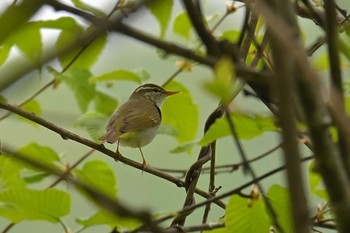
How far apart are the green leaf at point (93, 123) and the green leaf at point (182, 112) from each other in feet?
0.76

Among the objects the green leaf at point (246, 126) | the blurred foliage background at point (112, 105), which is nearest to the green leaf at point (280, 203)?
the blurred foliage background at point (112, 105)

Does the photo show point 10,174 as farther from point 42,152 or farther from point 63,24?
point 63,24

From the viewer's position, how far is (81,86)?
191cm

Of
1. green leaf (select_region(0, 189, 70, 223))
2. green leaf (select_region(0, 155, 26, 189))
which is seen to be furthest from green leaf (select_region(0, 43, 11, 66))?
green leaf (select_region(0, 189, 70, 223))

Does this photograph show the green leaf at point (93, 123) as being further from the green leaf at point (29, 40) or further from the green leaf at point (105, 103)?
the green leaf at point (29, 40)

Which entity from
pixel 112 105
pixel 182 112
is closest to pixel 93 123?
pixel 112 105

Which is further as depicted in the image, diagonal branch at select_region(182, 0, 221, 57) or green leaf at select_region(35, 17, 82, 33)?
green leaf at select_region(35, 17, 82, 33)

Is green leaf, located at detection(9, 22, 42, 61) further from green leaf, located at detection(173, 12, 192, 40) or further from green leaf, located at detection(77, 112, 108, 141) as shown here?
green leaf, located at detection(173, 12, 192, 40)

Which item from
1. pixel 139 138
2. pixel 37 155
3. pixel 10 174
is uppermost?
pixel 139 138

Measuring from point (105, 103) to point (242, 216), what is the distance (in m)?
0.97

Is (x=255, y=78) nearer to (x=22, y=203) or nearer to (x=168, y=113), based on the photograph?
(x=22, y=203)

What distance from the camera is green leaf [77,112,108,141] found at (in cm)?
198

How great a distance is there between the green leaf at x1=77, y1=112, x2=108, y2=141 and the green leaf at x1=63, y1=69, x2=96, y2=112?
0.03 meters

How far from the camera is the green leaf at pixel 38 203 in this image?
1296mm
